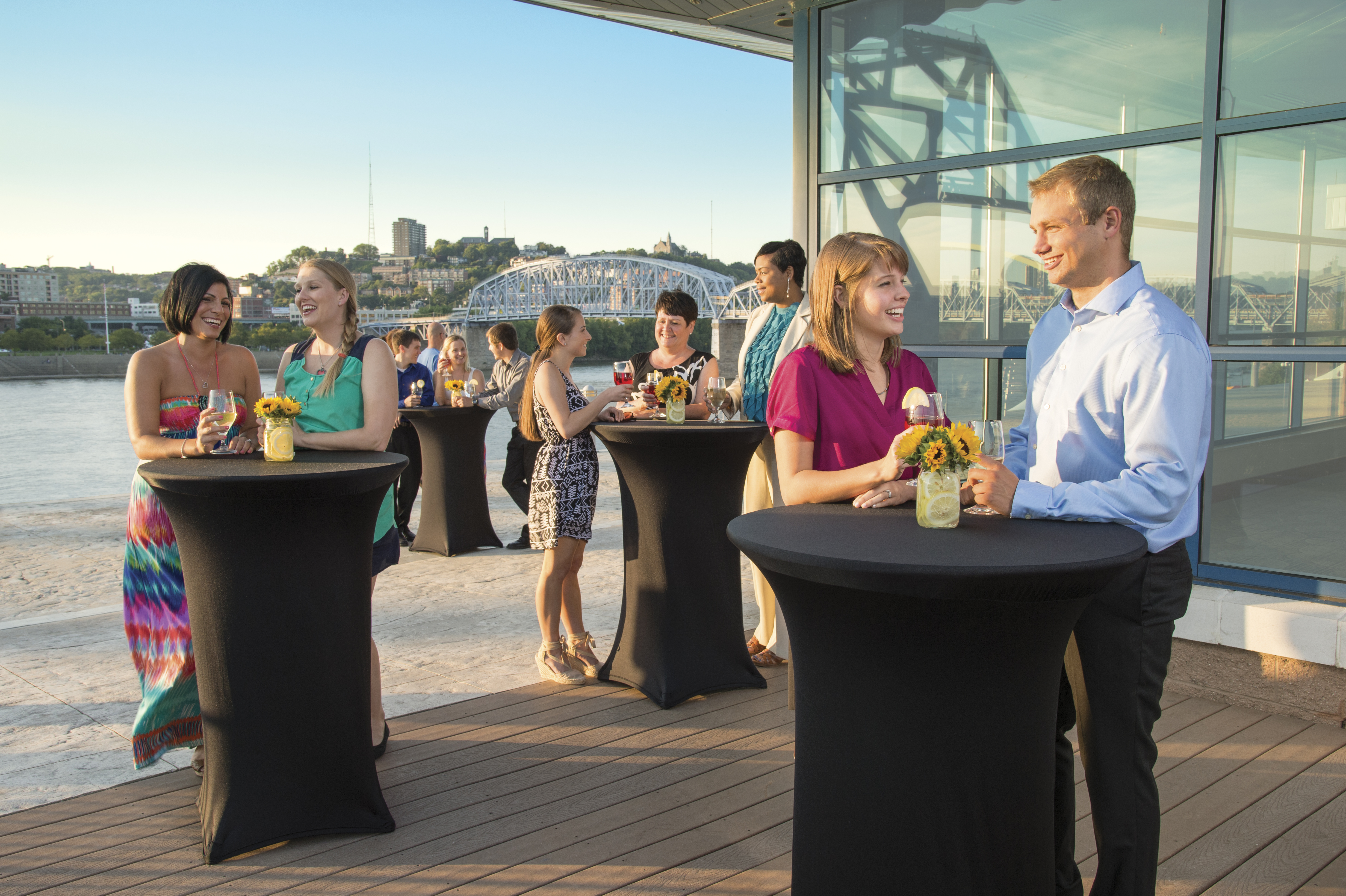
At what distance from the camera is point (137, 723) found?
2840 millimetres

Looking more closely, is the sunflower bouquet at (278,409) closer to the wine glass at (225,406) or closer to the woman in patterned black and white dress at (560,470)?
the wine glass at (225,406)

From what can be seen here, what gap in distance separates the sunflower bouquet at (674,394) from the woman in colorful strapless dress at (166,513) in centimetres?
145

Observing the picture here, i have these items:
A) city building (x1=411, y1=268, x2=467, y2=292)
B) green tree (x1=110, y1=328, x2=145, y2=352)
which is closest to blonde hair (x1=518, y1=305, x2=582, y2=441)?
green tree (x1=110, y1=328, x2=145, y2=352)

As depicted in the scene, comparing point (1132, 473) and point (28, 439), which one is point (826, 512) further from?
point (28, 439)

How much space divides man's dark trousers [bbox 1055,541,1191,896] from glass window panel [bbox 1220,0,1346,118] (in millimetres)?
2398

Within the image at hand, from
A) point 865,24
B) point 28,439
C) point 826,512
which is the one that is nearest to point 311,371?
point 826,512

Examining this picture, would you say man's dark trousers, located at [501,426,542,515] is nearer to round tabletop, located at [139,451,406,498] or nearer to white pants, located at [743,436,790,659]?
white pants, located at [743,436,790,659]

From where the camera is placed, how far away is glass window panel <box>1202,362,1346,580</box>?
345cm

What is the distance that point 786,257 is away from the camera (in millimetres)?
3992

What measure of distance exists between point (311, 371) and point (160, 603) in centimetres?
85

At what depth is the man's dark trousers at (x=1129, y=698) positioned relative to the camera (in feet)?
6.07

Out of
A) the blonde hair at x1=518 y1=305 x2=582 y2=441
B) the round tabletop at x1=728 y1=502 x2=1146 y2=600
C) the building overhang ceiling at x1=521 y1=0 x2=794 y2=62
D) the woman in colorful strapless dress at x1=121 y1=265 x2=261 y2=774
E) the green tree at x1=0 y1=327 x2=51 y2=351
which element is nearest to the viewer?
the round tabletop at x1=728 y1=502 x2=1146 y2=600

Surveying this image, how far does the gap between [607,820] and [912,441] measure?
5.06 feet

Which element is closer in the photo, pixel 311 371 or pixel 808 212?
pixel 311 371
